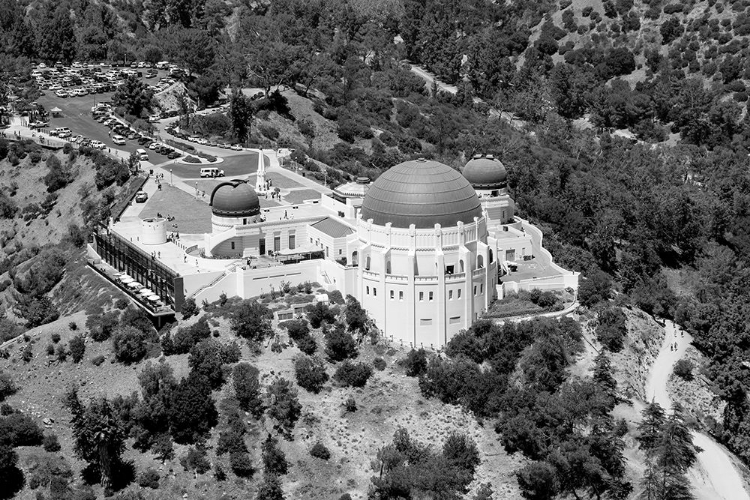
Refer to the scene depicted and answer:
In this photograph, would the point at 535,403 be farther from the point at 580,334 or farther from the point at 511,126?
the point at 511,126

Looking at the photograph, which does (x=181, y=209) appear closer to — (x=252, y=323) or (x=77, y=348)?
(x=77, y=348)

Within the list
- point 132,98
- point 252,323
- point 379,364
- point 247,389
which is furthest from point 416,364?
point 132,98

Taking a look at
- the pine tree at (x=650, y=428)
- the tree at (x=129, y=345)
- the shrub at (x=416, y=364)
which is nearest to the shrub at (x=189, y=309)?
the tree at (x=129, y=345)

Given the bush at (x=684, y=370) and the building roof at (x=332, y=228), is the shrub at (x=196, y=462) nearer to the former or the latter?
the building roof at (x=332, y=228)

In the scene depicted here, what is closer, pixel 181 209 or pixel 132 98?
pixel 181 209

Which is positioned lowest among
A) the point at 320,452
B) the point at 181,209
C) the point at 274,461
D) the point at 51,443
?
the point at 320,452

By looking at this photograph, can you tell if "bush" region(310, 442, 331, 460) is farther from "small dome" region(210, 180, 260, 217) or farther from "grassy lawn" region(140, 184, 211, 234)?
"grassy lawn" region(140, 184, 211, 234)

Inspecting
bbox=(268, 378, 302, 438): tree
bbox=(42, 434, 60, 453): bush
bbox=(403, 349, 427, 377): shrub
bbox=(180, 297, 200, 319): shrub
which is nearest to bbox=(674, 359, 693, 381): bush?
bbox=(403, 349, 427, 377): shrub
